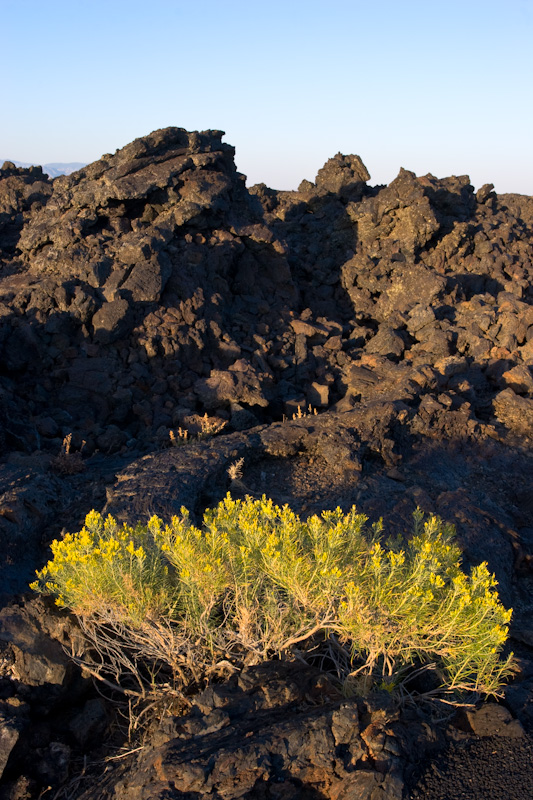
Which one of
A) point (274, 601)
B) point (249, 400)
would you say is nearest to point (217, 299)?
point (249, 400)

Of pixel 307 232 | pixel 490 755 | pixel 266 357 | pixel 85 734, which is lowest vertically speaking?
pixel 85 734

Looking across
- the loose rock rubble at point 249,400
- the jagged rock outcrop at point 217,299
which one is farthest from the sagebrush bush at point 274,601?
the jagged rock outcrop at point 217,299

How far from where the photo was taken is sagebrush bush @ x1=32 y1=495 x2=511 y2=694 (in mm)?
3557

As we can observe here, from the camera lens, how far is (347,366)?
36.6ft

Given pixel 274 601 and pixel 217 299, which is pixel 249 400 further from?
pixel 274 601

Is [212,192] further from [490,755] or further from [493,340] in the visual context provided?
[490,755]

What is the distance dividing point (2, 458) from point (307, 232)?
11352 millimetres

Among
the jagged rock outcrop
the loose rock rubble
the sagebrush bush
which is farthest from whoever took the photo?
the jagged rock outcrop

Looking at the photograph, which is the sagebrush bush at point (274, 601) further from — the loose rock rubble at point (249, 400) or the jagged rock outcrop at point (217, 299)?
the jagged rock outcrop at point (217, 299)

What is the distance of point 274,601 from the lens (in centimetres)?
387

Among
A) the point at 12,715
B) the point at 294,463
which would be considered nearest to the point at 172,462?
the point at 294,463

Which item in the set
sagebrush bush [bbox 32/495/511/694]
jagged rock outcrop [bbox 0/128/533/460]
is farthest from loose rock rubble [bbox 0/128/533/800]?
sagebrush bush [bbox 32/495/511/694]

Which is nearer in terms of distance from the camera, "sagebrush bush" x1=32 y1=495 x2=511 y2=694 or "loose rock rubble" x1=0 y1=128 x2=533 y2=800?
"loose rock rubble" x1=0 y1=128 x2=533 y2=800

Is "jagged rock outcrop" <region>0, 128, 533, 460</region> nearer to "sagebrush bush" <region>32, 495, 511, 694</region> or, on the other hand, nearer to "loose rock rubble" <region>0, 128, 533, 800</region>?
"loose rock rubble" <region>0, 128, 533, 800</region>
